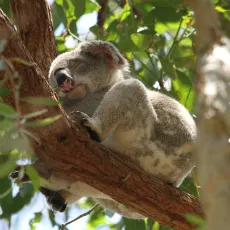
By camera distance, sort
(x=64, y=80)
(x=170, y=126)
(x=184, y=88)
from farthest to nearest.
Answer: (x=184, y=88), (x=64, y=80), (x=170, y=126)

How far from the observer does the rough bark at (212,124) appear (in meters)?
0.91

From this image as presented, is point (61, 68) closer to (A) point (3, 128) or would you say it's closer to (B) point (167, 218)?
(B) point (167, 218)

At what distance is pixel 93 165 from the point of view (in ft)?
9.43

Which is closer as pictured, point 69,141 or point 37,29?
point 69,141

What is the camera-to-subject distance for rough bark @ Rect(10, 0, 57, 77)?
11.3 ft

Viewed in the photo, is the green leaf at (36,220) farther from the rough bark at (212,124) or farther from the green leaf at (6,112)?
the rough bark at (212,124)

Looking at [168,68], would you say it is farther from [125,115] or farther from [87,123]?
[87,123]

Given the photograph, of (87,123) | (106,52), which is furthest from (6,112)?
(106,52)

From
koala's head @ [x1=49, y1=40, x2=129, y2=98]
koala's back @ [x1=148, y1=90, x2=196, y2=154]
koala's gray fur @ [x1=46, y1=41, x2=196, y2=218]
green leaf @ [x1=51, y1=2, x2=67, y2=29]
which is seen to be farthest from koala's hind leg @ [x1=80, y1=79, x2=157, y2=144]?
green leaf @ [x1=51, y1=2, x2=67, y2=29]

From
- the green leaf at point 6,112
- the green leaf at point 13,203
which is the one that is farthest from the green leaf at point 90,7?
the green leaf at point 6,112

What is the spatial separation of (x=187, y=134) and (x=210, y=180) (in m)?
2.50

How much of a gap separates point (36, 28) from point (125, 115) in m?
0.96

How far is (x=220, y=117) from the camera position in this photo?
37.8 inches

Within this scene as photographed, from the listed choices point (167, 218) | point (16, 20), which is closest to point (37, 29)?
point (16, 20)
